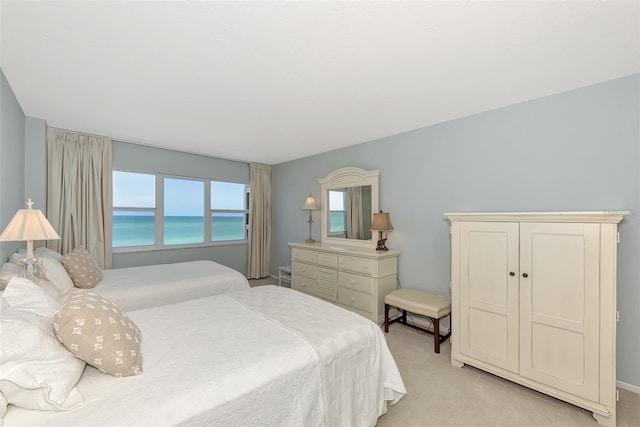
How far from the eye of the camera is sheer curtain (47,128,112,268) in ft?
10.9

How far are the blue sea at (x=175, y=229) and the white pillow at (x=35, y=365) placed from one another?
3306 millimetres

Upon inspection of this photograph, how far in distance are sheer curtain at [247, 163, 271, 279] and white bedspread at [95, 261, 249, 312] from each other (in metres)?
1.79

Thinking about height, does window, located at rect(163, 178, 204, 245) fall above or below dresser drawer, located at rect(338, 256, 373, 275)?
above

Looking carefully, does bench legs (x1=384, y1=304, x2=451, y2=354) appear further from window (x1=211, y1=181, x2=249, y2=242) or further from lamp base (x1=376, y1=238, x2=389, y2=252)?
window (x1=211, y1=181, x2=249, y2=242)

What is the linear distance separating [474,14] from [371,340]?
1943 millimetres

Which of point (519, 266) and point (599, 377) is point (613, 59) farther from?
point (599, 377)

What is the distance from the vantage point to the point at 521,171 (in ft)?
8.25

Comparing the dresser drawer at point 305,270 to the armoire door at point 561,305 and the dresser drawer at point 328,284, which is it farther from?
the armoire door at point 561,305

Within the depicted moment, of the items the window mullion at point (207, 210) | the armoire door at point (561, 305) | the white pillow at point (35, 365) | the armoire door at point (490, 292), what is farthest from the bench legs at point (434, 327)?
the window mullion at point (207, 210)

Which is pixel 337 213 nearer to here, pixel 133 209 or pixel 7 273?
pixel 133 209

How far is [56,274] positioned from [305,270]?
275cm

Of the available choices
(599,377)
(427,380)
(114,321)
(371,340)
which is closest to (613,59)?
(599,377)

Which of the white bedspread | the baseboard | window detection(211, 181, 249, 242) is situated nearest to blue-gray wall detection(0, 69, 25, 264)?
the white bedspread

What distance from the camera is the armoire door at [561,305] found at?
70.9 inches
